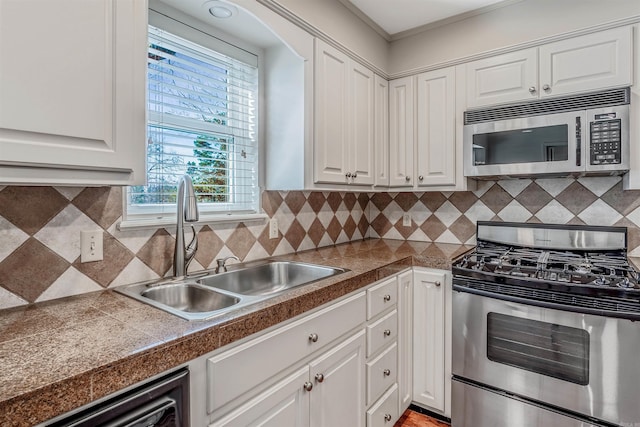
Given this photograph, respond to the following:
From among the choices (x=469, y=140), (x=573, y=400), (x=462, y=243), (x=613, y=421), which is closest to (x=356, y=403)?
(x=573, y=400)

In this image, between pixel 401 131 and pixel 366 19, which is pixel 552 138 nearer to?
pixel 401 131

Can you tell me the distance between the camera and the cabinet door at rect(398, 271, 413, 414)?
1.99 meters

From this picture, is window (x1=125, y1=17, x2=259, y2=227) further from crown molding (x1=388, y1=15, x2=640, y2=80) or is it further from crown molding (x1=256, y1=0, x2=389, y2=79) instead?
crown molding (x1=388, y1=15, x2=640, y2=80)

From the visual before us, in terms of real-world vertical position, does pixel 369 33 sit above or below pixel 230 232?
above

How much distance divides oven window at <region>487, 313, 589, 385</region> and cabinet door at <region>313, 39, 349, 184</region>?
43.8 inches

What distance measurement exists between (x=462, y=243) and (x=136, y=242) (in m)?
2.06

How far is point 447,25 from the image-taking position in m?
2.34

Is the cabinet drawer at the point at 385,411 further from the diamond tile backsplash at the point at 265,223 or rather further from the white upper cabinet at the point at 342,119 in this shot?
the white upper cabinet at the point at 342,119

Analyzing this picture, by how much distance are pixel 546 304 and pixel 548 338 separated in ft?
0.53

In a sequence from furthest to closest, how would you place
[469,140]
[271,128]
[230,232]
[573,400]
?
1. [469,140]
2. [271,128]
3. [230,232]
4. [573,400]

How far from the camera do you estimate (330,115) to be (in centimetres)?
199

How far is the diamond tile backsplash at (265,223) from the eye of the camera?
1.16 m

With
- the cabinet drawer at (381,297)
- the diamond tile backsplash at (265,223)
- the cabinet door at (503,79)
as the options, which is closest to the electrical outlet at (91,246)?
the diamond tile backsplash at (265,223)

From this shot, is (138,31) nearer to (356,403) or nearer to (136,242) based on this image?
(136,242)
